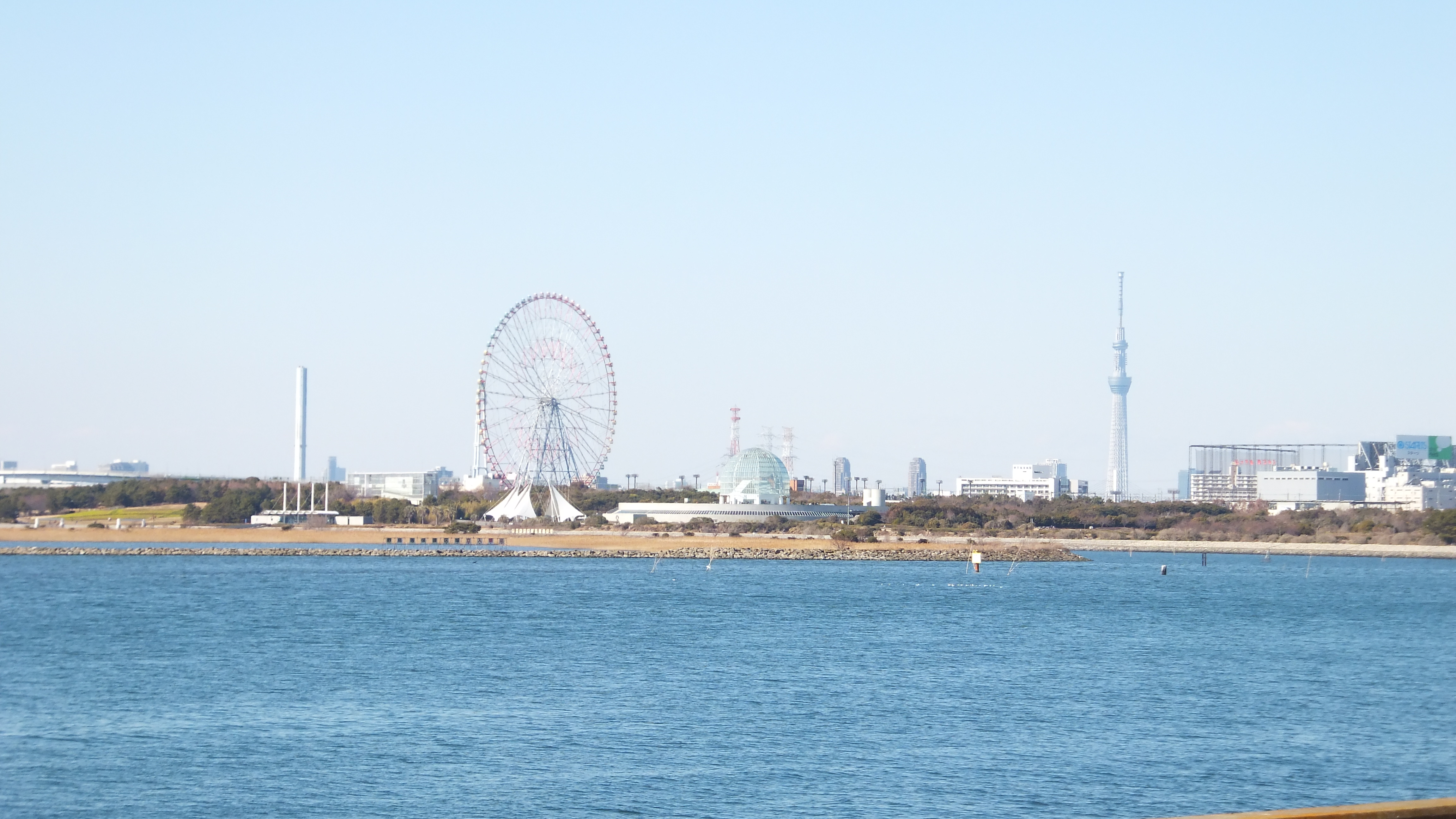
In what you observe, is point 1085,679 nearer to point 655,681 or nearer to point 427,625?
point 655,681

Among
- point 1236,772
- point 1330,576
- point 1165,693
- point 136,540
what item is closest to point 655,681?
point 1165,693

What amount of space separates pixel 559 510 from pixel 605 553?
38792 millimetres

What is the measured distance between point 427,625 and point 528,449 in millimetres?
67682

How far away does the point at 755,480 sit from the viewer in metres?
158

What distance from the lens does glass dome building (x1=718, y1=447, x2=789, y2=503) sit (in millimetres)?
156250

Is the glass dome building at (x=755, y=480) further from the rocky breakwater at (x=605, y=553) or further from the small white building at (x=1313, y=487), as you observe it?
the small white building at (x=1313, y=487)

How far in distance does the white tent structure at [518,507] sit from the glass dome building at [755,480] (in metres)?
21.9

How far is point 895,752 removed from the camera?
28812 mm

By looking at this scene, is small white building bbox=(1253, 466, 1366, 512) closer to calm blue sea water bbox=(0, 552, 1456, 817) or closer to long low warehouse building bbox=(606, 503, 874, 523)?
long low warehouse building bbox=(606, 503, 874, 523)

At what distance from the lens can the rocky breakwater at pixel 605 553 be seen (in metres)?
103

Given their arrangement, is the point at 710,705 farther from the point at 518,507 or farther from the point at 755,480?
the point at 755,480

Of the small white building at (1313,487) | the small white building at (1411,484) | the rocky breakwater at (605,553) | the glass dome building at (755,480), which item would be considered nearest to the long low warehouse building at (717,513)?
the glass dome building at (755,480)

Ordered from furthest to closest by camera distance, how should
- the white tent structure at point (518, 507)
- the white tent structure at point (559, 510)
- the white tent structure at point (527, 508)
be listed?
the white tent structure at point (559, 510), the white tent structure at point (527, 508), the white tent structure at point (518, 507)

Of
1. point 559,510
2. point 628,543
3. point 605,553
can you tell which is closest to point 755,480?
point 559,510
